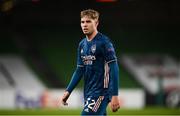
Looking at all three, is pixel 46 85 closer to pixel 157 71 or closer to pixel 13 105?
pixel 13 105

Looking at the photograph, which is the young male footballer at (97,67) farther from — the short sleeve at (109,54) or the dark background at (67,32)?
the dark background at (67,32)

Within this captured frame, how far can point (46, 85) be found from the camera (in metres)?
27.5

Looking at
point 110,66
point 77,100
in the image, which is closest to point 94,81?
point 110,66

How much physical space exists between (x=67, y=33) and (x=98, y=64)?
69.7 ft

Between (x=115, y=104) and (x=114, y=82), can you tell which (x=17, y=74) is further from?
(x=115, y=104)

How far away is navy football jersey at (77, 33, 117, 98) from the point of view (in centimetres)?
745

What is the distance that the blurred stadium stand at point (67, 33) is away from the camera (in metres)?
27.4

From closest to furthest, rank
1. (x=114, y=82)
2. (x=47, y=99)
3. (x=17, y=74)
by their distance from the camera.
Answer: (x=114, y=82)
(x=47, y=99)
(x=17, y=74)

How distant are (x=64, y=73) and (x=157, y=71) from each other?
420 cm

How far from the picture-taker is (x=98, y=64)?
7.52 m

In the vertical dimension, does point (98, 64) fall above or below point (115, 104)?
above

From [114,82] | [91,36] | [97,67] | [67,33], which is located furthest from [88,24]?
[67,33]

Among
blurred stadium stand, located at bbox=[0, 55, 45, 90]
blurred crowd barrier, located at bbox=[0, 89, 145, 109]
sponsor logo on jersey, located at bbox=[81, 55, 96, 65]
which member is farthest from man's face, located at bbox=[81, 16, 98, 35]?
blurred stadium stand, located at bbox=[0, 55, 45, 90]

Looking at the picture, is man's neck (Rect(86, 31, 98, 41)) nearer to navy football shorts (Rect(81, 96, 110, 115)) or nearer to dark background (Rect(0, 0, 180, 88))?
navy football shorts (Rect(81, 96, 110, 115))
